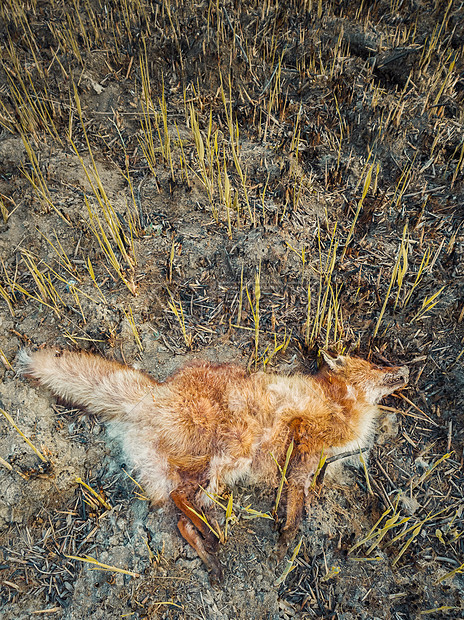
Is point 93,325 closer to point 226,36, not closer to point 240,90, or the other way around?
point 240,90

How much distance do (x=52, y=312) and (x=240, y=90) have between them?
2.88 meters

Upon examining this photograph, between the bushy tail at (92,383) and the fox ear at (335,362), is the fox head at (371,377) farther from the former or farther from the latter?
the bushy tail at (92,383)

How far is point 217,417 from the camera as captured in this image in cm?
241

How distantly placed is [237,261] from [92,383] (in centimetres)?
145

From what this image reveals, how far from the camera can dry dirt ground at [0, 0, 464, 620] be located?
2111 millimetres

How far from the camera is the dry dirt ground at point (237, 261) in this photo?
6.93ft

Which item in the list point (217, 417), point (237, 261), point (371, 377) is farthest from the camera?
point (237, 261)

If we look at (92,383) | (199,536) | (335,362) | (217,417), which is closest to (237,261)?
(335,362)

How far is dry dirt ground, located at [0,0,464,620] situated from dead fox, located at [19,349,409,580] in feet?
0.45

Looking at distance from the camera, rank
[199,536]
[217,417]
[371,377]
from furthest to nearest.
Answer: [371,377]
[217,417]
[199,536]

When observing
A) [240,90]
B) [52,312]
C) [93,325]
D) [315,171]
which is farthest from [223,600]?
[240,90]

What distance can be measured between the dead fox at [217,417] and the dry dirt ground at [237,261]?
5.3 inches

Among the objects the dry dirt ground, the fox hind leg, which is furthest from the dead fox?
the dry dirt ground

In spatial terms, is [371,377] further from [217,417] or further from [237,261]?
[237,261]
